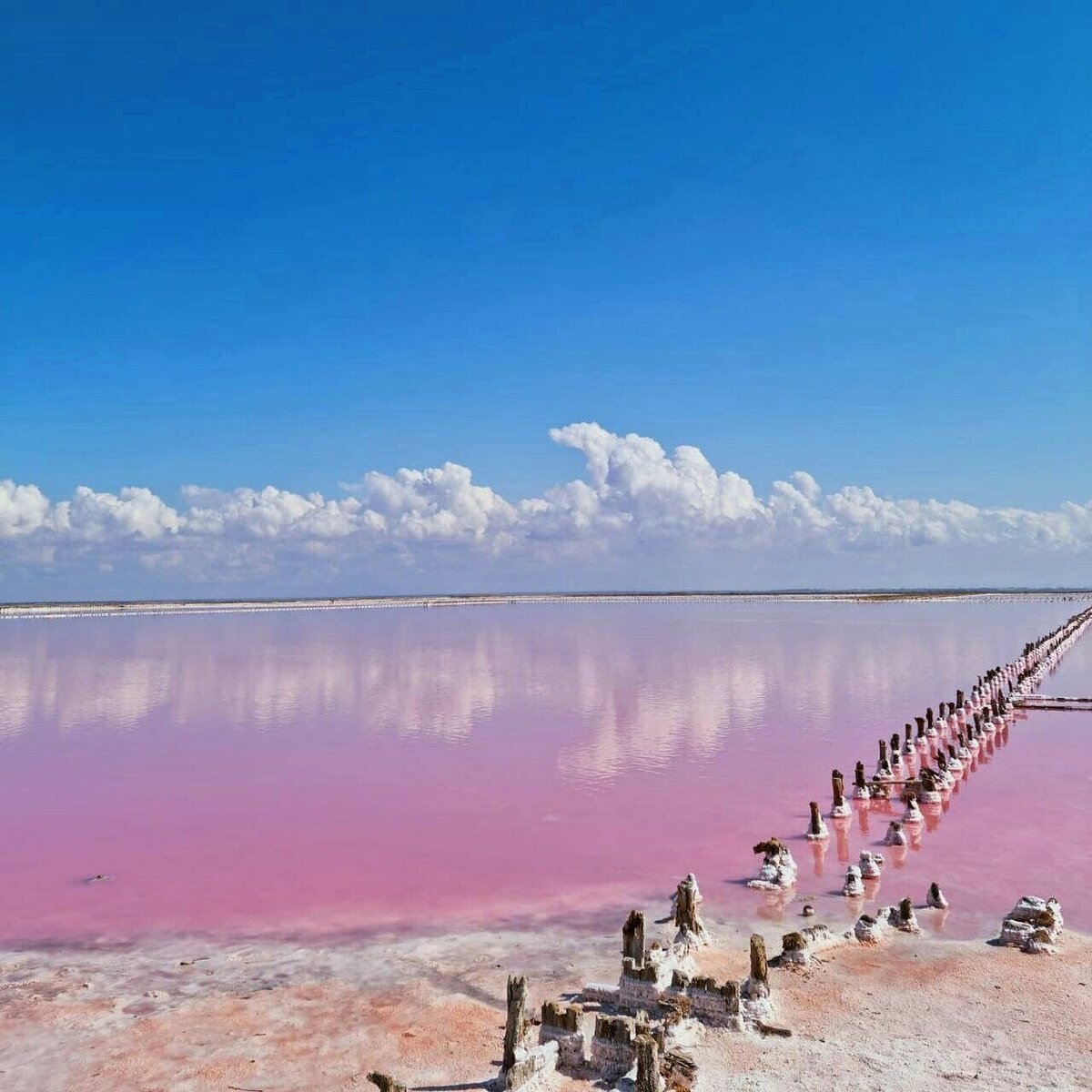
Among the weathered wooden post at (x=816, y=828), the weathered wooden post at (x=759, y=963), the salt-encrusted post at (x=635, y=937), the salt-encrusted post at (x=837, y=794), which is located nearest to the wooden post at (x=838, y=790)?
the salt-encrusted post at (x=837, y=794)

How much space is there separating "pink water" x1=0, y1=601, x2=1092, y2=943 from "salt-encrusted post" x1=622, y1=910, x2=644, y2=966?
3911 millimetres

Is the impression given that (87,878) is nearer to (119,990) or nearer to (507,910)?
(119,990)

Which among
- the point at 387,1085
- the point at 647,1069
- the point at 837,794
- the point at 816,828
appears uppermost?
the point at 647,1069

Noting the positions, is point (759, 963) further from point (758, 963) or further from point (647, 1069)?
point (647, 1069)

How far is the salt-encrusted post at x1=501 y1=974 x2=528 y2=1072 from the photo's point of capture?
10.1 metres

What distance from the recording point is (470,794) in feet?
79.8

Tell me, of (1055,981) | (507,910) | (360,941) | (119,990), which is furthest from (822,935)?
(119,990)

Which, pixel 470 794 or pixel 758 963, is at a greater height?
pixel 758 963

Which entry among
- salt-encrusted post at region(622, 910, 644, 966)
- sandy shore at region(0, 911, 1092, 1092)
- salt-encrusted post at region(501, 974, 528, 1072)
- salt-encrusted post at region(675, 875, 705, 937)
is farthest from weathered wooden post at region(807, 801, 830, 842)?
salt-encrusted post at region(501, 974, 528, 1072)

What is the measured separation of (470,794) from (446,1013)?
12.2m

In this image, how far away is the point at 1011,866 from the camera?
18.2m

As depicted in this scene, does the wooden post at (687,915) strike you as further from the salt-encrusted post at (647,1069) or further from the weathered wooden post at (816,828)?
the weathered wooden post at (816,828)

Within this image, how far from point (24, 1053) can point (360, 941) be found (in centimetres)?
502

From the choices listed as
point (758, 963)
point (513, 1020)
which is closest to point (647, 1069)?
point (513, 1020)
